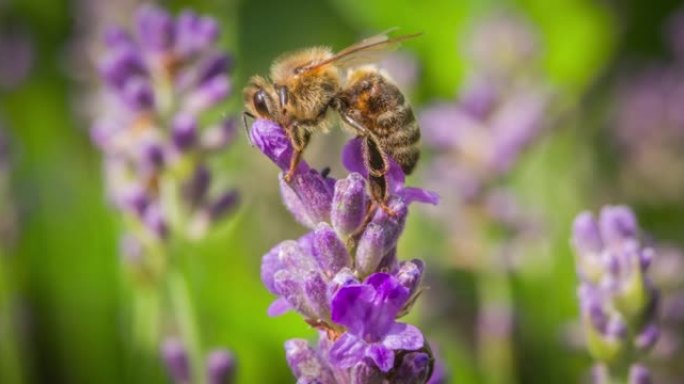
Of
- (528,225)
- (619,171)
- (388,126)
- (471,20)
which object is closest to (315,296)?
(388,126)

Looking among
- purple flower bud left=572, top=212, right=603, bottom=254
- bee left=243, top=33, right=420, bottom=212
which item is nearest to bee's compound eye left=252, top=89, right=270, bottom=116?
bee left=243, top=33, right=420, bottom=212

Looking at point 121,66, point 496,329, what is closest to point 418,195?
point 121,66

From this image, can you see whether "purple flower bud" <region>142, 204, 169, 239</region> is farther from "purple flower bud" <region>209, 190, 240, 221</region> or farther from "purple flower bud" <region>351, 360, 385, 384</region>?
"purple flower bud" <region>351, 360, 385, 384</region>

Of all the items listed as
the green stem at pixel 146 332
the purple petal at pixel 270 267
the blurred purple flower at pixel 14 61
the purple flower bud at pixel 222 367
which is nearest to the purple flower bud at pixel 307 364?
the purple petal at pixel 270 267

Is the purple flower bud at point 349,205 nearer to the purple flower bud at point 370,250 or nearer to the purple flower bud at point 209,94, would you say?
the purple flower bud at point 370,250

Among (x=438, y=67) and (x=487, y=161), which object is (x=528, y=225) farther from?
(x=438, y=67)

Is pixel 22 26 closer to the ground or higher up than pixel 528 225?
higher up

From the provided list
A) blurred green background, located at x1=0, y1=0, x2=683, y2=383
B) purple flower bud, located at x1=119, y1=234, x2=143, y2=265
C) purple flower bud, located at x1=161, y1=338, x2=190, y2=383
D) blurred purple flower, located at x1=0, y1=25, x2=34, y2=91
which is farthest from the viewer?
blurred purple flower, located at x1=0, y1=25, x2=34, y2=91
